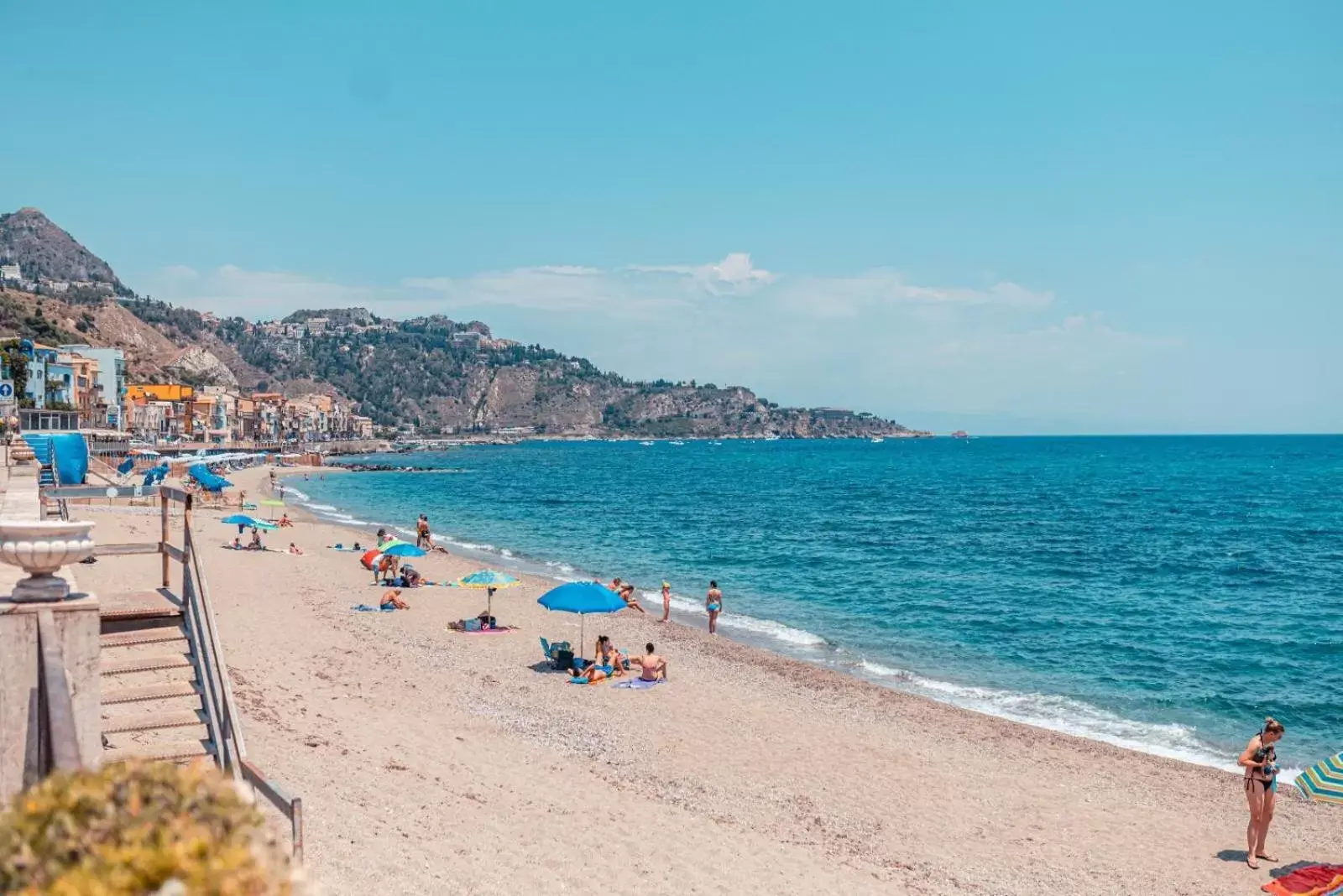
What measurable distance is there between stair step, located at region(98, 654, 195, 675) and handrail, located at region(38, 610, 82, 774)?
308 centimetres

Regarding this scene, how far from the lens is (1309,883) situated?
34.6 ft

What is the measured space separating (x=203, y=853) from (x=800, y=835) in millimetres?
10099

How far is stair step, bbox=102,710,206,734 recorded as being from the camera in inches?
293

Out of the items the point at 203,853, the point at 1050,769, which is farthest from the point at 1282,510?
the point at 203,853

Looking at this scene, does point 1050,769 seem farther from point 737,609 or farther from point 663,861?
point 737,609

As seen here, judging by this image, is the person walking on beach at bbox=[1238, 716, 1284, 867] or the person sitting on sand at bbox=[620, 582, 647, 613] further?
the person sitting on sand at bbox=[620, 582, 647, 613]

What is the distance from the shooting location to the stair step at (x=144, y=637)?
845cm

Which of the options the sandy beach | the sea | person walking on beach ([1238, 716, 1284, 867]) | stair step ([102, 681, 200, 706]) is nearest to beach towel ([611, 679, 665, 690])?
the sandy beach

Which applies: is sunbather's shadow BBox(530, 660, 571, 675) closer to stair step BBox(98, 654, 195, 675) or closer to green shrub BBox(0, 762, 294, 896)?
stair step BBox(98, 654, 195, 675)

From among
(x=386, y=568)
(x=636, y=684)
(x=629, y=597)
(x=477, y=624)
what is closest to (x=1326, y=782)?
(x=636, y=684)

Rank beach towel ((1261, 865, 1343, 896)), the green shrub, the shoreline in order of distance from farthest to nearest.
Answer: the shoreline, beach towel ((1261, 865, 1343, 896)), the green shrub

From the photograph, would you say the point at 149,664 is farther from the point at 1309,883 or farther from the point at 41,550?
the point at 1309,883

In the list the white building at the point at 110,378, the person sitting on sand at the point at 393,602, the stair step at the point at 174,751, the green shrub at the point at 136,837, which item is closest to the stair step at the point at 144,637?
the stair step at the point at 174,751

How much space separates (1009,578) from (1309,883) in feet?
85.2
